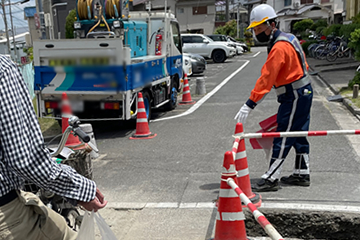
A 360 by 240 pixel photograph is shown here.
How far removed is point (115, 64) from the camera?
6.79 metres

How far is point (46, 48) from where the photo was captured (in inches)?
309

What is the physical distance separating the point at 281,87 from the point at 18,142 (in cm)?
367

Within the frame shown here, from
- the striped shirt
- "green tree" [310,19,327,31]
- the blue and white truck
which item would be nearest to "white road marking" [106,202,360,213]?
the blue and white truck

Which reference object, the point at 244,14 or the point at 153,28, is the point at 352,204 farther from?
the point at 244,14

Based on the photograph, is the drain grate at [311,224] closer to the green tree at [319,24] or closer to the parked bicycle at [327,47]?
the parked bicycle at [327,47]

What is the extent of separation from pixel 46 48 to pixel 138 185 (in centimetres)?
381

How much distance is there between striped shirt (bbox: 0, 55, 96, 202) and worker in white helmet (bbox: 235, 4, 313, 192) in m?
3.17

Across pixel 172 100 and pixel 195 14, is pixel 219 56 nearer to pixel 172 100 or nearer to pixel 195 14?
pixel 172 100

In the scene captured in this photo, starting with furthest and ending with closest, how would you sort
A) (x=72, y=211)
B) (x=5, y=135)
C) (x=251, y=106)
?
(x=251, y=106) → (x=72, y=211) → (x=5, y=135)

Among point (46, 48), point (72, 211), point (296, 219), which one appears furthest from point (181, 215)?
point (46, 48)

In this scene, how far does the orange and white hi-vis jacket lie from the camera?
4.65 metres

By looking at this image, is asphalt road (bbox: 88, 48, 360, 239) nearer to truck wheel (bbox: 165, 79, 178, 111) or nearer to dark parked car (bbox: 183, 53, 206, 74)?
truck wheel (bbox: 165, 79, 178, 111)

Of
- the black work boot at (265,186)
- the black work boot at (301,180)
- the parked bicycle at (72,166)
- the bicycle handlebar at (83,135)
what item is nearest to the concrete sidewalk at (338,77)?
the black work boot at (301,180)

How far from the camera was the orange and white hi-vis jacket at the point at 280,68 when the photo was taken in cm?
465
